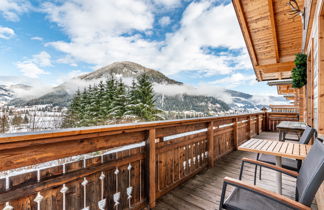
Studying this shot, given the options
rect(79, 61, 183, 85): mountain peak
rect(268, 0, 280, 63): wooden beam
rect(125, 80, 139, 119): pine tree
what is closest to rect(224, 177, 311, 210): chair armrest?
rect(268, 0, 280, 63): wooden beam

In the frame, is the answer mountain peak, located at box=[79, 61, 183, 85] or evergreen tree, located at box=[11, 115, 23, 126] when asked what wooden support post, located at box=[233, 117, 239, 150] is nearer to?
evergreen tree, located at box=[11, 115, 23, 126]

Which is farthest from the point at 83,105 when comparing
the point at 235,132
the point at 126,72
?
the point at 126,72

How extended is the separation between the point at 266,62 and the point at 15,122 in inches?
517

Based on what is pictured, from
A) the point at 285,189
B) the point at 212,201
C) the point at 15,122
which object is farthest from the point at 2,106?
the point at 285,189

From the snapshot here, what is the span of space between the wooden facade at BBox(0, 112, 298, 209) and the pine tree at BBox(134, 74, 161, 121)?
15030 millimetres

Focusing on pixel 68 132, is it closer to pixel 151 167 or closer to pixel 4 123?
pixel 151 167

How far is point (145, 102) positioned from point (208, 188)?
16.2 meters

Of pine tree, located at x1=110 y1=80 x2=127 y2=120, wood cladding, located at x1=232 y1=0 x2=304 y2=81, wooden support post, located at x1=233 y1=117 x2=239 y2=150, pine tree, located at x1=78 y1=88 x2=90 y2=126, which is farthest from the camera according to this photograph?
pine tree, located at x1=78 y1=88 x2=90 y2=126

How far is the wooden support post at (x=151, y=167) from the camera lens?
6.11ft

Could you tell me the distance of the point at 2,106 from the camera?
9180mm

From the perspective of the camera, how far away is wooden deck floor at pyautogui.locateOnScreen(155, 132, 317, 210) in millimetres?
1973

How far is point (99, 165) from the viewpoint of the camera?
4.75ft

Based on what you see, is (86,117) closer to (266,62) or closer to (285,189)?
(266,62)

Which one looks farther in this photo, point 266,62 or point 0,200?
point 266,62
